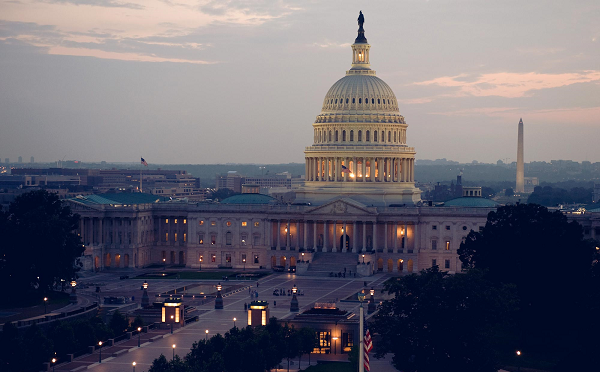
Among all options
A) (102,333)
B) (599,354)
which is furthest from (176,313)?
(599,354)

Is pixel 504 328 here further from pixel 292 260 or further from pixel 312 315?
pixel 292 260

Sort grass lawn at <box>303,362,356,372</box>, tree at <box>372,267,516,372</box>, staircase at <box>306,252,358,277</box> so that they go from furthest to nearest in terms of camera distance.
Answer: staircase at <box>306,252,358,277</box> < grass lawn at <box>303,362,356,372</box> < tree at <box>372,267,516,372</box>

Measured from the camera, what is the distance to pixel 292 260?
190500 mm

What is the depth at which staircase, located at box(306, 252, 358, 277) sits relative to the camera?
18238 centimetres

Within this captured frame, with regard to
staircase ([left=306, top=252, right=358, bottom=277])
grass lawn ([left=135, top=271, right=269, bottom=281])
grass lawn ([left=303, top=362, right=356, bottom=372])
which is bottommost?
grass lawn ([left=303, top=362, right=356, bottom=372])

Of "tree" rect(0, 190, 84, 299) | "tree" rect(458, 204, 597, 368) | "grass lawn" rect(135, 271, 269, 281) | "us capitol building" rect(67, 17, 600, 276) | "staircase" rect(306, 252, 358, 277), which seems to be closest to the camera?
"tree" rect(458, 204, 597, 368)

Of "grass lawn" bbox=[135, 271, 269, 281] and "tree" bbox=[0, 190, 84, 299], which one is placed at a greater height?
"tree" bbox=[0, 190, 84, 299]

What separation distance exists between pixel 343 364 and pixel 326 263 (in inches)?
2968

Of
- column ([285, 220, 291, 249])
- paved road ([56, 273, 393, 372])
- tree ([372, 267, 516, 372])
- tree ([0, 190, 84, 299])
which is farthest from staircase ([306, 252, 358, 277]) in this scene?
tree ([372, 267, 516, 372])

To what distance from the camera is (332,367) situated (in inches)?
4286

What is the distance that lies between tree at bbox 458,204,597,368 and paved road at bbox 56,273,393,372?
17735 mm

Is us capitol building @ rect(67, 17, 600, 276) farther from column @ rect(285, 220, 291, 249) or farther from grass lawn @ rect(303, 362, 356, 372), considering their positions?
grass lawn @ rect(303, 362, 356, 372)

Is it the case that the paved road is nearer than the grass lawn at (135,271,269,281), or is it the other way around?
the paved road

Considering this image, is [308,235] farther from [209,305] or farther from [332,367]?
[332,367]
